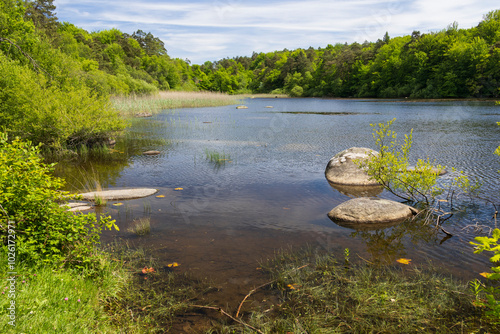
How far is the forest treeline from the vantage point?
44.9 ft

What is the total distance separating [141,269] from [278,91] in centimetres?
11681

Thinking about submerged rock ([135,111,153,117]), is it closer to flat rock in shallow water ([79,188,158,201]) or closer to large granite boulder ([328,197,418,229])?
flat rock in shallow water ([79,188,158,201])

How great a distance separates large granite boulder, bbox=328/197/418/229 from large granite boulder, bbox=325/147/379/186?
2681 millimetres

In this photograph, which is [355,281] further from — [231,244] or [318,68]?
[318,68]

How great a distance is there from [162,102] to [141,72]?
3356 cm

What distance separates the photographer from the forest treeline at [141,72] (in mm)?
13695

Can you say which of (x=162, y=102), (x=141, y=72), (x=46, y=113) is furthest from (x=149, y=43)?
(x=46, y=113)

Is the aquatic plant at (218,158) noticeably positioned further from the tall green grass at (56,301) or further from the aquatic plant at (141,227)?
the tall green grass at (56,301)

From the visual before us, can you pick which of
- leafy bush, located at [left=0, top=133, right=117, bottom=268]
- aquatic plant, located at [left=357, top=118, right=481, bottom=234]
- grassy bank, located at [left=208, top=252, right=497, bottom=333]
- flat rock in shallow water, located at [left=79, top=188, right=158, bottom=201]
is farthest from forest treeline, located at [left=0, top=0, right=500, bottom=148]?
aquatic plant, located at [left=357, top=118, right=481, bottom=234]

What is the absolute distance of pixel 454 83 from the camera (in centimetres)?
6806

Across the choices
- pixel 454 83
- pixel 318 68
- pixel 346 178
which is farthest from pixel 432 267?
pixel 318 68

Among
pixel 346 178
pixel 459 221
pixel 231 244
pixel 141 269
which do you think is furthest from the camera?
pixel 346 178

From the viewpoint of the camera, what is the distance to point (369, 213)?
7164 mm

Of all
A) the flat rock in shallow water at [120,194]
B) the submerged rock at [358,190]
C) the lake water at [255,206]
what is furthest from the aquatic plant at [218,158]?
the submerged rock at [358,190]
